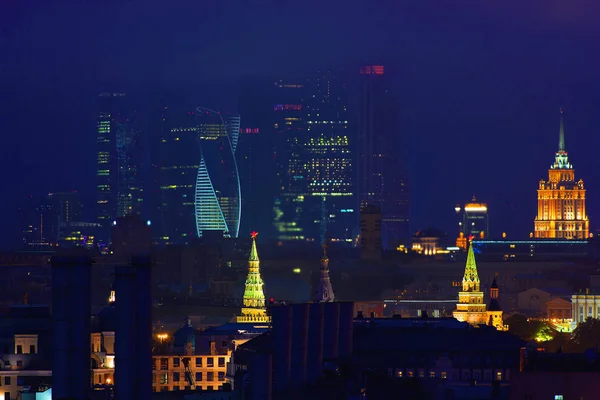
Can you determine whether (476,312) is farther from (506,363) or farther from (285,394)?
(285,394)

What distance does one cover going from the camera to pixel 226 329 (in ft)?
400

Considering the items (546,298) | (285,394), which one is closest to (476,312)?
(546,298)

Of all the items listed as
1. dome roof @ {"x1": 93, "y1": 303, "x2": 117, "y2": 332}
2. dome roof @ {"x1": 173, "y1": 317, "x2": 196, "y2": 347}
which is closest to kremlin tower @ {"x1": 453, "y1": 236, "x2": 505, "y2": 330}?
dome roof @ {"x1": 173, "y1": 317, "x2": 196, "y2": 347}

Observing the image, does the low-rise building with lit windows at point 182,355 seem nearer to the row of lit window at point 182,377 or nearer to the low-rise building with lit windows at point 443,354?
the row of lit window at point 182,377

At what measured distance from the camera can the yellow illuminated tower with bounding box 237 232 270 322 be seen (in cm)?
13125

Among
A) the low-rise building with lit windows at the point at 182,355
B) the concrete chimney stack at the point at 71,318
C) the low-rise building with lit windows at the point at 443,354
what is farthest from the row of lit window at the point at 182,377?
the concrete chimney stack at the point at 71,318

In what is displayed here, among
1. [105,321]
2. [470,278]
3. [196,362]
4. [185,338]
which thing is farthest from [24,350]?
[470,278]

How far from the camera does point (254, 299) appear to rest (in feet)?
438

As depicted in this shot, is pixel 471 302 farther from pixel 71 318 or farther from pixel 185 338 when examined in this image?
pixel 71 318

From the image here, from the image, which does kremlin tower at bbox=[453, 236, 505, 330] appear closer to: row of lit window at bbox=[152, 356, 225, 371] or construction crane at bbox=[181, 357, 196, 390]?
row of lit window at bbox=[152, 356, 225, 371]

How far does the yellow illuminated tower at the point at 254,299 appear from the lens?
431 ft

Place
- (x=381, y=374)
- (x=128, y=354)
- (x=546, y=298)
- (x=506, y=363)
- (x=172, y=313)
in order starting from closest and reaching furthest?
1. (x=128, y=354)
2. (x=381, y=374)
3. (x=506, y=363)
4. (x=172, y=313)
5. (x=546, y=298)

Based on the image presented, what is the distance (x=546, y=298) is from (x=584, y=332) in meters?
56.2

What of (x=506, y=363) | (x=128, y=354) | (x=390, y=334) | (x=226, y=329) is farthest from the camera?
(x=226, y=329)
